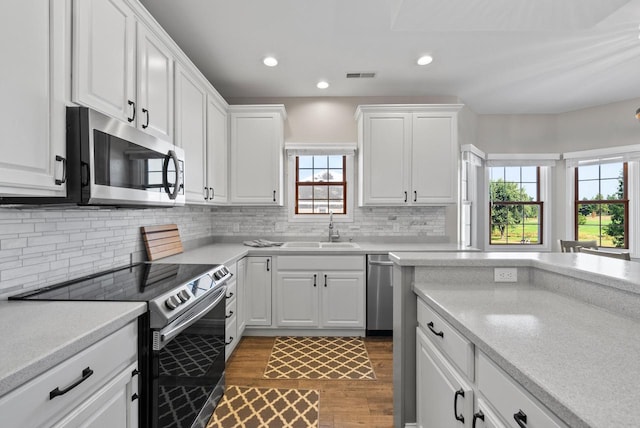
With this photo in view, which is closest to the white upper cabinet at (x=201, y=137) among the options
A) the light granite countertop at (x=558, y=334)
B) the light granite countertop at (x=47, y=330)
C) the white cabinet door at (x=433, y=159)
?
the light granite countertop at (x=47, y=330)

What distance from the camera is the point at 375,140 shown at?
345 cm

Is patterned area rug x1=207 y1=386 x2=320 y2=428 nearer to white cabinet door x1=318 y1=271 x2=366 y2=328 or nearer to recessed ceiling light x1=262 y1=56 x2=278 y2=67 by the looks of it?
white cabinet door x1=318 y1=271 x2=366 y2=328

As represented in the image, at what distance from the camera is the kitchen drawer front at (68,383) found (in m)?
0.76

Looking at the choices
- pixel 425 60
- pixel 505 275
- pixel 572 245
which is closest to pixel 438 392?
pixel 505 275

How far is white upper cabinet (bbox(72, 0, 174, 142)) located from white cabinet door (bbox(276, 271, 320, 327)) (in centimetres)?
168

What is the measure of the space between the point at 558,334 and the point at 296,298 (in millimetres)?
2416

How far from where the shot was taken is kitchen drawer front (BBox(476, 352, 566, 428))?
71cm

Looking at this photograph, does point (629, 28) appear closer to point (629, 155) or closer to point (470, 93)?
point (470, 93)

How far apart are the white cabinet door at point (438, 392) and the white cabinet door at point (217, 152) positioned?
224cm

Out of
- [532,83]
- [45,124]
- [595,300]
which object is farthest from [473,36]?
[45,124]

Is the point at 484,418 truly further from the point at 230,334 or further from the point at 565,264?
the point at 230,334

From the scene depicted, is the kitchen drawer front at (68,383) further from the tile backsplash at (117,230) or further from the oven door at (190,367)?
the tile backsplash at (117,230)

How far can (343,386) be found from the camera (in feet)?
7.45

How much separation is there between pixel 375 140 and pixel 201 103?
1.81 meters
